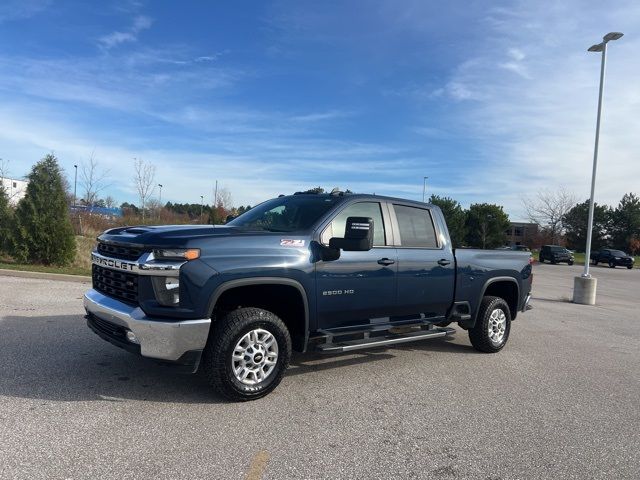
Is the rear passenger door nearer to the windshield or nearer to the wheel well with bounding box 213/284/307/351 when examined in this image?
the windshield

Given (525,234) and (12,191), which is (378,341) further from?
(525,234)

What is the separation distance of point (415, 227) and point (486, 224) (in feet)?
107

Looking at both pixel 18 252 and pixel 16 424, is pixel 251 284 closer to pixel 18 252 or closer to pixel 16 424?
pixel 16 424

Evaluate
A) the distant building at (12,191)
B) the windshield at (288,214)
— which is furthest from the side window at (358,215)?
the distant building at (12,191)

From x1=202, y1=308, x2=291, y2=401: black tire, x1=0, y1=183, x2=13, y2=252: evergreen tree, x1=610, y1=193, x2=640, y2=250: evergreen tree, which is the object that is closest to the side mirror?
x1=202, y1=308, x2=291, y2=401: black tire

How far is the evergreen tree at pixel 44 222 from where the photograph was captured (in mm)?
13773

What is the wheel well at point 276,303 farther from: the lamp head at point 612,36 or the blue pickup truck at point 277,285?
the lamp head at point 612,36

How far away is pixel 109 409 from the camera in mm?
4105

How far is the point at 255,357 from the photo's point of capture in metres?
4.42

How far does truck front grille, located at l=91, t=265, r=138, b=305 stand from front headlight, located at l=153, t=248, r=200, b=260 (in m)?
0.32

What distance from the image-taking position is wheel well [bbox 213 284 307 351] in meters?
4.62

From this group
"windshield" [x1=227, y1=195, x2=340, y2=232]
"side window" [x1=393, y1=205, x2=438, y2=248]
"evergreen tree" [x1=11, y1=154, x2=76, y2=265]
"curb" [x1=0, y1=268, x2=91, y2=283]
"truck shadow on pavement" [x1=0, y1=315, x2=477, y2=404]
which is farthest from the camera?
"evergreen tree" [x1=11, y1=154, x2=76, y2=265]

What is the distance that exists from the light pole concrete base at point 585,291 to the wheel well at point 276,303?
12.6 metres

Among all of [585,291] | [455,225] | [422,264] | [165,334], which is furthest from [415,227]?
[585,291]
